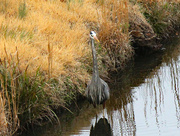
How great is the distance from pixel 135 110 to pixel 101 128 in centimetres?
78

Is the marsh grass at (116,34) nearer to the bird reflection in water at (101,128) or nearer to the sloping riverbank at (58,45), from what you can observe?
the sloping riverbank at (58,45)

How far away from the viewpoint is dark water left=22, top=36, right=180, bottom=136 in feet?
18.7

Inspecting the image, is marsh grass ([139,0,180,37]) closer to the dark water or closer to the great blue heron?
the dark water

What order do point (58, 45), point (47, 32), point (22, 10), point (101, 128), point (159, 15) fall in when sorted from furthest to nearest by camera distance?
1. point (159, 15)
2. point (22, 10)
3. point (47, 32)
4. point (58, 45)
5. point (101, 128)

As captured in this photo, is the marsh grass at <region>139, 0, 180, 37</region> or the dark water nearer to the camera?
the dark water

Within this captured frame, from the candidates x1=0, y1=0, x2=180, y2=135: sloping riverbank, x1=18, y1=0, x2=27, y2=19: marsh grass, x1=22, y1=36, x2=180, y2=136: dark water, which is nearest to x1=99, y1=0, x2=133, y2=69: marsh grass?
x1=0, y1=0, x2=180, y2=135: sloping riverbank

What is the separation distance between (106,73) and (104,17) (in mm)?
1357

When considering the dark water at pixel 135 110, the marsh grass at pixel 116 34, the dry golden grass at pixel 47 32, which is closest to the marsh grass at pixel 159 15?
the dry golden grass at pixel 47 32

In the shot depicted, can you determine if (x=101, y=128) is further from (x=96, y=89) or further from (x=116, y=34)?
(x=116, y=34)

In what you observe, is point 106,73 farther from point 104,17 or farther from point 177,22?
point 177,22

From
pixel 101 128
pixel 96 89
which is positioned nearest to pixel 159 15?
pixel 96 89

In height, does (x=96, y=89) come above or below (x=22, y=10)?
below

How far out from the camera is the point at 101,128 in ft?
19.7

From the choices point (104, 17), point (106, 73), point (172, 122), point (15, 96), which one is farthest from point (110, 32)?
point (15, 96)
